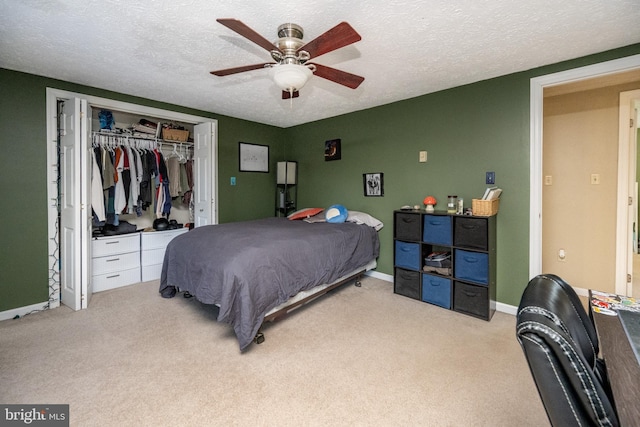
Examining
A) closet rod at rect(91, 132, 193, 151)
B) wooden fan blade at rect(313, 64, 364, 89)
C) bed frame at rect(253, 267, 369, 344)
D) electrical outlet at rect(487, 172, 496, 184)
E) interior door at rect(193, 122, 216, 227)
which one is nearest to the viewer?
wooden fan blade at rect(313, 64, 364, 89)

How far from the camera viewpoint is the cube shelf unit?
2.77 m

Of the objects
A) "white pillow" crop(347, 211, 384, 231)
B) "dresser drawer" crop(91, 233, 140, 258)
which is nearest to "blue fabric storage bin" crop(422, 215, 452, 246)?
"white pillow" crop(347, 211, 384, 231)

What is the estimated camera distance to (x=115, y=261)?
3578 millimetres

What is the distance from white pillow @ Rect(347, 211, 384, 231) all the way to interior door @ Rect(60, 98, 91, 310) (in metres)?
2.97

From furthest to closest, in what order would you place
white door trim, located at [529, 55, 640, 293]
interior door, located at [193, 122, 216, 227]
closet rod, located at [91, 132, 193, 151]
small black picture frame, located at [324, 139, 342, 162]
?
1. small black picture frame, located at [324, 139, 342, 162]
2. interior door, located at [193, 122, 216, 227]
3. closet rod, located at [91, 132, 193, 151]
4. white door trim, located at [529, 55, 640, 293]

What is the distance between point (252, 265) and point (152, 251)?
237 cm

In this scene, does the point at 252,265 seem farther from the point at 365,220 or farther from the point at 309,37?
the point at 365,220

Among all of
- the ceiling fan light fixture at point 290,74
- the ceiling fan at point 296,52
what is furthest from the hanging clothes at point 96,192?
the ceiling fan light fixture at point 290,74

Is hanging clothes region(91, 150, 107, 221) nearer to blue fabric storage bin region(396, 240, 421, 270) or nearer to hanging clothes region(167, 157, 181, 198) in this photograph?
hanging clothes region(167, 157, 181, 198)

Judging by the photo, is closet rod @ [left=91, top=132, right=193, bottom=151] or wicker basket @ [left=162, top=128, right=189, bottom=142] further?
wicker basket @ [left=162, top=128, right=189, bottom=142]

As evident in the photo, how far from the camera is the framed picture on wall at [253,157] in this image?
4.68 m

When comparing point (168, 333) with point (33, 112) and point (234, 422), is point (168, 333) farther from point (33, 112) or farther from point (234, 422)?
point (33, 112)

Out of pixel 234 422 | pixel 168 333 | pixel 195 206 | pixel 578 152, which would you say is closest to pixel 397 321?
pixel 234 422

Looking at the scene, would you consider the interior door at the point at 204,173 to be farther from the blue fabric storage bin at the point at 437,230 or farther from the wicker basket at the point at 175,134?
the blue fabric storage bin at the point at 437,230
